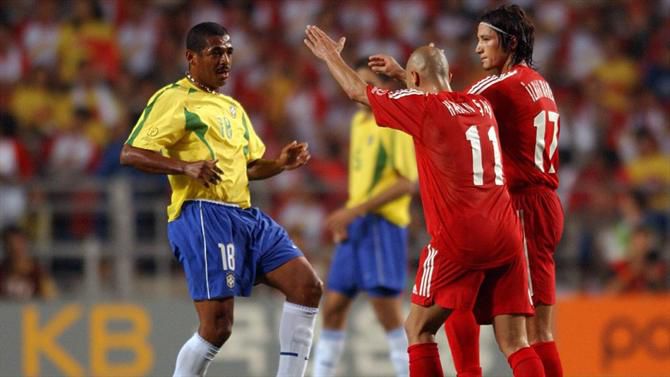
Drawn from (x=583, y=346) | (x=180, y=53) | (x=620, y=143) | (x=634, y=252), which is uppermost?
(x=180, y=53)

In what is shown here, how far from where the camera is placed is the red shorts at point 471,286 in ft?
21.8

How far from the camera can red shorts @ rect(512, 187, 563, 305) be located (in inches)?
279

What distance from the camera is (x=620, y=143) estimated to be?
51.2ft

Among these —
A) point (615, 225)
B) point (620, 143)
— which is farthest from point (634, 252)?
point (620, 143)

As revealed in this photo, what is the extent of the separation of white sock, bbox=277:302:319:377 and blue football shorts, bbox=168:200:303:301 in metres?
0.29

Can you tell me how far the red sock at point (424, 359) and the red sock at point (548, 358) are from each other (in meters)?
0.64

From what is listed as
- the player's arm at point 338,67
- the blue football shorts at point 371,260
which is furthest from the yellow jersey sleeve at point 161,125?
the blue football shorts at point 371,260

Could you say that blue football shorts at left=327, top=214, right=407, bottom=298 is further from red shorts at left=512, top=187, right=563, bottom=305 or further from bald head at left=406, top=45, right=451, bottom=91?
bald head at left=406, top=45, right=451, bottom=91

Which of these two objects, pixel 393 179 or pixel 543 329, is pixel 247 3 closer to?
pixel 393 179

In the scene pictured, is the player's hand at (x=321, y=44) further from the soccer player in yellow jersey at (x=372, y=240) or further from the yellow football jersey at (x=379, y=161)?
the yellow football jersey at (x=379, y=161)

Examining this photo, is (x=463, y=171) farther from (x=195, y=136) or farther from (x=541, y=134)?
(x=195, y=136)

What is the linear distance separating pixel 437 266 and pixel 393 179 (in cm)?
294

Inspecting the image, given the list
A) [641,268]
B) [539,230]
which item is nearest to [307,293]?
[539,230]

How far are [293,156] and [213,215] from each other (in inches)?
27.2
